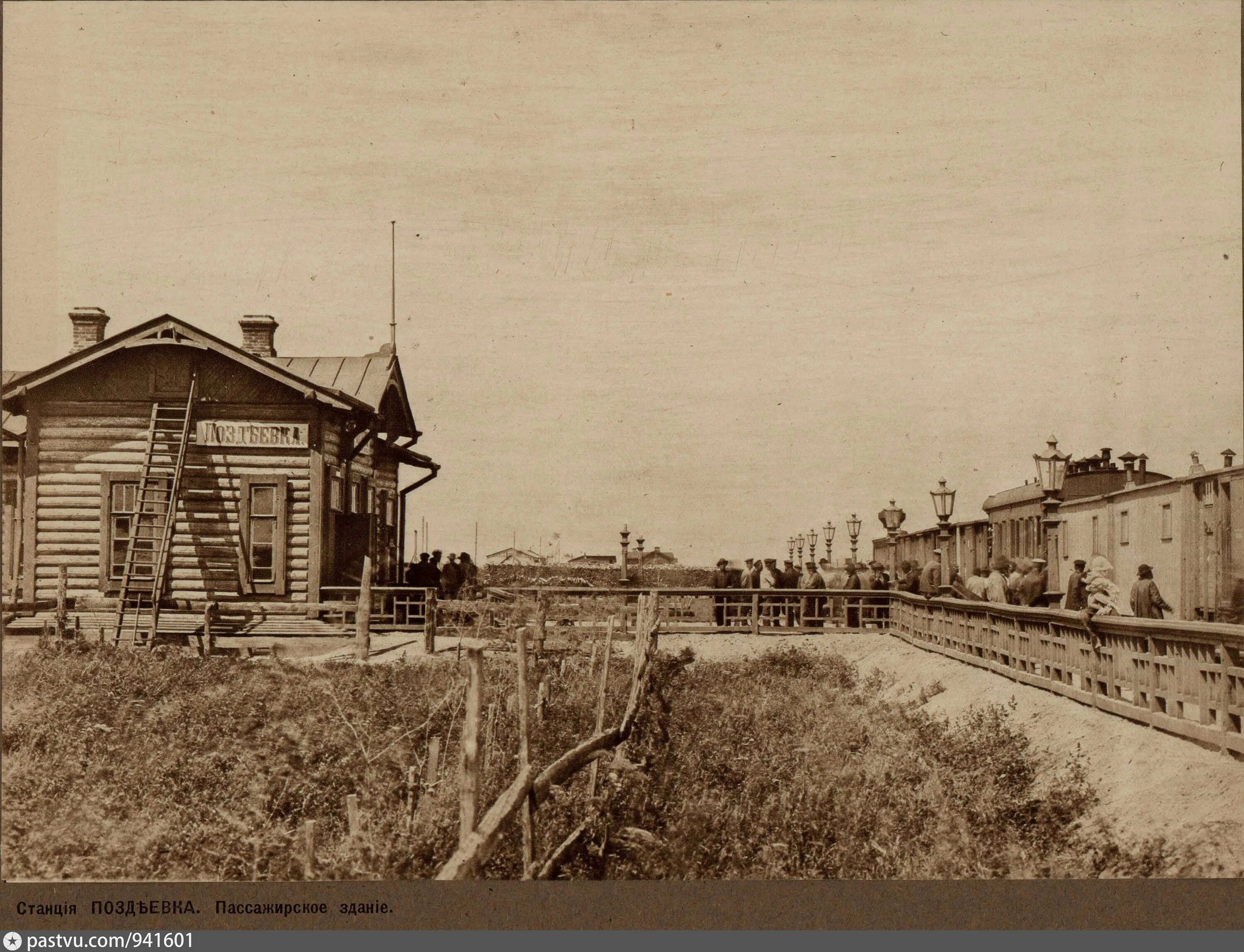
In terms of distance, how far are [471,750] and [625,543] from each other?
19.8 feet

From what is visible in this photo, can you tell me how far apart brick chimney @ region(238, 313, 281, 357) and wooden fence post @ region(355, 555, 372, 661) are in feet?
11.4

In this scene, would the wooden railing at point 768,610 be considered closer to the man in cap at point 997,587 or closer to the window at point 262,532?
the man in cap at point 997,587

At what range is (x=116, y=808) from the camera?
8141 mm

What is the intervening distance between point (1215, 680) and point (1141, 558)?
12633 mm

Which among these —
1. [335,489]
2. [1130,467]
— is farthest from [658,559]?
[1130,467]

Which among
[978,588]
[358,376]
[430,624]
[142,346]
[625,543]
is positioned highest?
[358,376]

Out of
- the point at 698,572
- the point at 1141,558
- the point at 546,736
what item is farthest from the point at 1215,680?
the point at 698,572

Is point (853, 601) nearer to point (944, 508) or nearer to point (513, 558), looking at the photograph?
point (944, 508)

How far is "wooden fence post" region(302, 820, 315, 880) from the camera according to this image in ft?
20.6

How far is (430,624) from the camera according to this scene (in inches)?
586

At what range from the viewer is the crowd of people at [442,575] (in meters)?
18.2

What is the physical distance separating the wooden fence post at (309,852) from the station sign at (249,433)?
6700mm

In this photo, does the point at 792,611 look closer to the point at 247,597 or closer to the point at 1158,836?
the point at 247,597

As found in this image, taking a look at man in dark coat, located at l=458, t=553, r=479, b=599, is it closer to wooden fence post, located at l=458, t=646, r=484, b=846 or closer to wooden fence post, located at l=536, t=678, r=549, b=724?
wooden fence post, located at l=536, t=678, r=549, b=724
